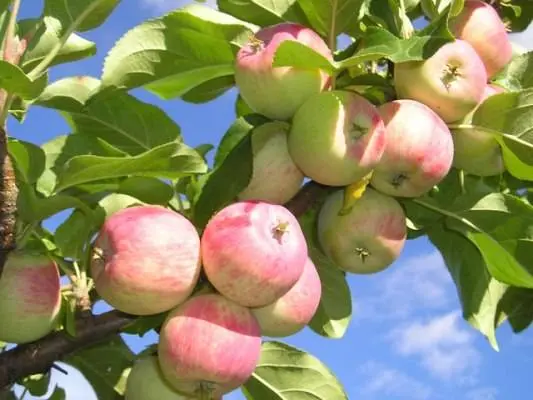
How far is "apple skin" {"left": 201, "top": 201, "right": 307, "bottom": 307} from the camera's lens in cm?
138

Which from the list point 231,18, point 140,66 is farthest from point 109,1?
point 231,18

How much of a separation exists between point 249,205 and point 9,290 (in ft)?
1.50

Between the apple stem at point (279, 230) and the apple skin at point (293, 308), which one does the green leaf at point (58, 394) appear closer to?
the apple skin at point (293, 308)

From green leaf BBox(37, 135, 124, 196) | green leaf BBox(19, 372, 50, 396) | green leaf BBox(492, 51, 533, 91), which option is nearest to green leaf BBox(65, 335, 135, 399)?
green leaf BBox(19, 372, 50, 396)

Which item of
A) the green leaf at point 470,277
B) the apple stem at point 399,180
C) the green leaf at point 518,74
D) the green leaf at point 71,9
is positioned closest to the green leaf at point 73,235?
the green leaf at point 71,9

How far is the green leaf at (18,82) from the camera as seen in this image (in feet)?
4.28

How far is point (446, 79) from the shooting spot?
5.35 feet

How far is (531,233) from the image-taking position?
174 centimetres

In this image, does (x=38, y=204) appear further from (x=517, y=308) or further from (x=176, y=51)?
(x=517, y=308)

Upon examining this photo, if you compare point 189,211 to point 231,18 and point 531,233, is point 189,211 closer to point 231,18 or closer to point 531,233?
point 231,18

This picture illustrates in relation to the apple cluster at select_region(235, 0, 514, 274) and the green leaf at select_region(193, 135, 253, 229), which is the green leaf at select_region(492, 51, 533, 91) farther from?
the green leaf at select_region(193, 135, 253, 229)

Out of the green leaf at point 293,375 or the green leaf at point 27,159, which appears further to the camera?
the green leaf at point 293,375

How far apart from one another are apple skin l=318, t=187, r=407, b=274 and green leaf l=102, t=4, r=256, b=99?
35 centimetres

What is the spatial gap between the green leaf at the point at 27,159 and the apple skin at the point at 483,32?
2.81ft
